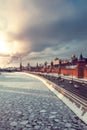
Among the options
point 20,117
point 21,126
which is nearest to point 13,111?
point 20,117

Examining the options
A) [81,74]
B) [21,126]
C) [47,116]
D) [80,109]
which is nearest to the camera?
[21,126]

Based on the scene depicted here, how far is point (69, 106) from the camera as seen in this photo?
12141mm

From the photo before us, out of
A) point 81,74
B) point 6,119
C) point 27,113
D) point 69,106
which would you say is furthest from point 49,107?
point 81,74

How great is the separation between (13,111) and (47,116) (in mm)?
2154

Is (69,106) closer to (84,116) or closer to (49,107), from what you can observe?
(49,107)

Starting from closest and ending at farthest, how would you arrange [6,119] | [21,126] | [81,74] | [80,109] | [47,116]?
[21,126], [6,119], [47,116], [80,109], [81,74]

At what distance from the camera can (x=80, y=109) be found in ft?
34.4

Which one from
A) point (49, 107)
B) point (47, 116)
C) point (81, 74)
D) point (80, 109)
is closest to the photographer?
point (47, 116)

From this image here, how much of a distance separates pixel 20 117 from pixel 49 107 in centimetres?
297

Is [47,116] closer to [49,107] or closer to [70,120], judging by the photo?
[70,120]

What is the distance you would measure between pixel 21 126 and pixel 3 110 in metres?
3.28

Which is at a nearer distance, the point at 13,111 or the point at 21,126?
the point at 21,126

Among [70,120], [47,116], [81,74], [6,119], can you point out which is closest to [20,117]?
[6,119]

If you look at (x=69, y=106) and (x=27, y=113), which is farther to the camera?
(x=69, y=106)
